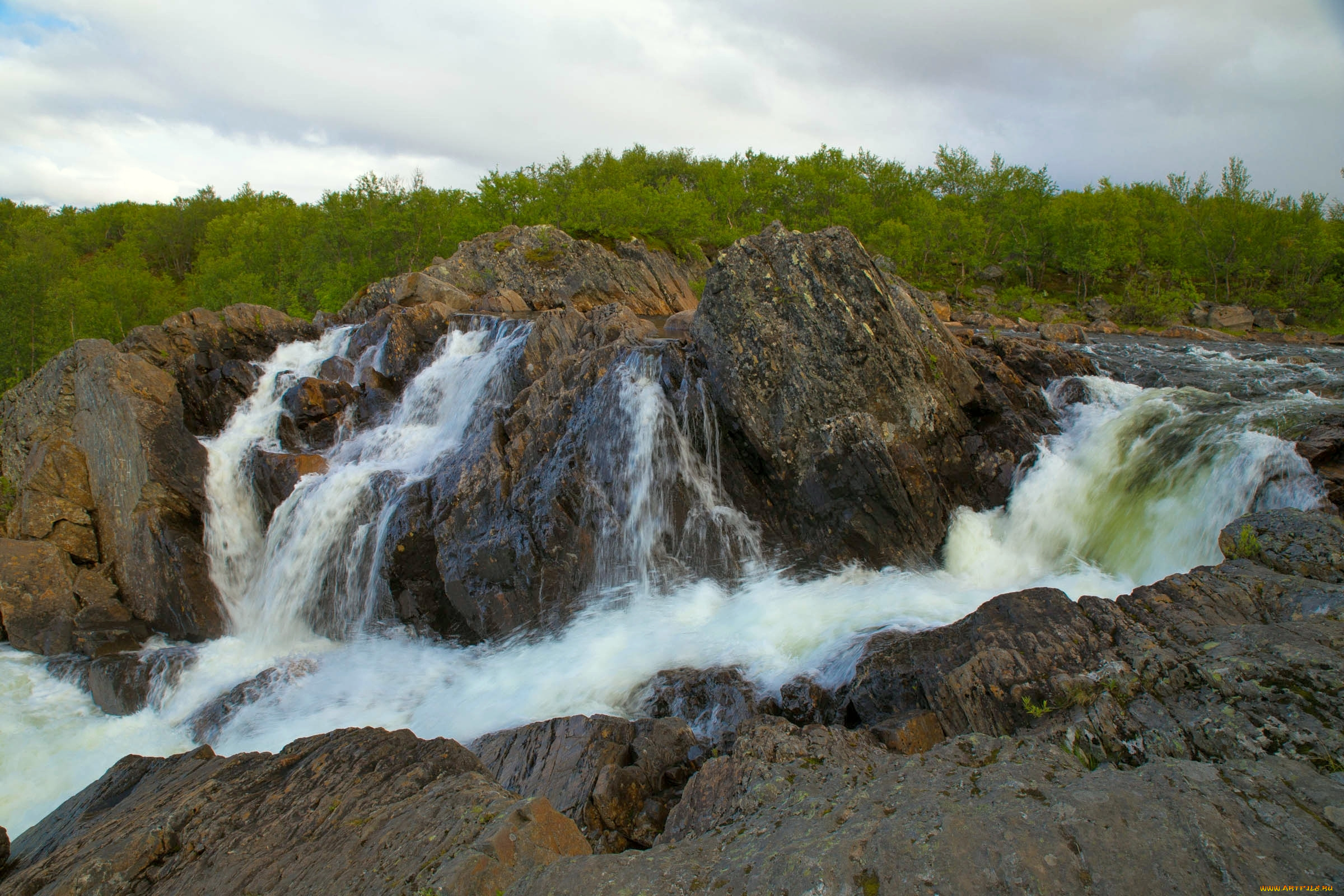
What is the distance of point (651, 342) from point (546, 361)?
5.03 metres

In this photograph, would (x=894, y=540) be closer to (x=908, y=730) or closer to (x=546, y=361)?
(x=908, y=730)

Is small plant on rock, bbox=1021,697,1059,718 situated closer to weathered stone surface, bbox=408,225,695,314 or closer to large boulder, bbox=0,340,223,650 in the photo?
large boulder, bbox=0,340,223,650

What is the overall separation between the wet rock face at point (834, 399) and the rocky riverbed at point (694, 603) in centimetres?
8

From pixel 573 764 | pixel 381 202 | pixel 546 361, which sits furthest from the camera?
pixel 381 202

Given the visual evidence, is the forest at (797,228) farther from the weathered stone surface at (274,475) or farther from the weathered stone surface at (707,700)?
the weathered stone surface at (707,700)

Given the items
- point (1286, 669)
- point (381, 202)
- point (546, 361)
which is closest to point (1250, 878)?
point (1286, 669)

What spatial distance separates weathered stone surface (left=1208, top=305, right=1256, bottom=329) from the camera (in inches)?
1577

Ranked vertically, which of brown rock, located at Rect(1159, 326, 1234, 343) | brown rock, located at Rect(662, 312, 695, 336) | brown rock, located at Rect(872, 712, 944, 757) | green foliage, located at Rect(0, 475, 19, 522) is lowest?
brown rock, located at Rect(872, 712, 944, 757)

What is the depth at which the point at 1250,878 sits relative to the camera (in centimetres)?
300

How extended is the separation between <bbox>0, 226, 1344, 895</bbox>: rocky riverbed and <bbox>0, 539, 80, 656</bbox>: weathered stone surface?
8 cm

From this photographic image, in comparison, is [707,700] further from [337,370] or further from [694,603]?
[337,370]

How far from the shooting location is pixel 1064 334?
31.3 m

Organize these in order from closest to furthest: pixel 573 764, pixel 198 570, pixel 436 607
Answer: pixel 573 764 → pixel 436 607 → pixel 198 570

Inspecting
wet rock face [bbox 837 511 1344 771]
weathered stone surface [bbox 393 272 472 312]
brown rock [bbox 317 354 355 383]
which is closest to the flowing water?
wet rock face [bbox 837 511 1344 771]
